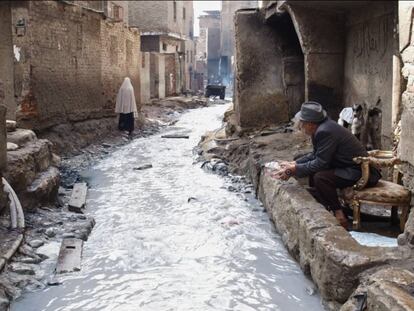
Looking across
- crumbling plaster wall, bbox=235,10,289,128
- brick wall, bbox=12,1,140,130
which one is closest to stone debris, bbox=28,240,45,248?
brick wall, bbox=12,1,140,130

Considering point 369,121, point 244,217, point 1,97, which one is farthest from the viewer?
point 369,121

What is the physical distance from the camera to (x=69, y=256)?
476cm

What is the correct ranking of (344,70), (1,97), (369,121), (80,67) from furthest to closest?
(80,67) < (344,70) < (369,121) < (1,97)

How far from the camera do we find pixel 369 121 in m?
7.45

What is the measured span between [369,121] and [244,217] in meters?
2.58

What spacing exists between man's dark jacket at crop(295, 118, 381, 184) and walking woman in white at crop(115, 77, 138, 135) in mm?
10232

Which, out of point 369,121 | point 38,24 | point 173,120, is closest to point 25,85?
point 38,24

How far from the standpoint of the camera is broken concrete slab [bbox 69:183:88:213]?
6.56 meters

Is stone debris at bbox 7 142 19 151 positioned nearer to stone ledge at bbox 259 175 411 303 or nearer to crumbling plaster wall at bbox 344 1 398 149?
stone ledge at bbox 259 175 411 303

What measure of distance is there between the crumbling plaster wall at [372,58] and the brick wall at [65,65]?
18.6 ft

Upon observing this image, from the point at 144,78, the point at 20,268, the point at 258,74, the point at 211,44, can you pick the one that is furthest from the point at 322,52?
the point at 211,44

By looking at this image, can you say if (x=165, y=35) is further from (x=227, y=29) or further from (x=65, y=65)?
(x=227, y=29)

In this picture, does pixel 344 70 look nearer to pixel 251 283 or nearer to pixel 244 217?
pixel 244 217

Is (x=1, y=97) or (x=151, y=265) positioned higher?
(x=1, y=97)
